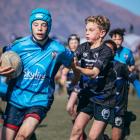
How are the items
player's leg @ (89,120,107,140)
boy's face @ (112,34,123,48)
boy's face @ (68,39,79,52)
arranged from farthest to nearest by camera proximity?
boy's face @ (68,39,79,52)
boy's face @ (112,34,123,48)
player's leg @ (89,120,107,140)

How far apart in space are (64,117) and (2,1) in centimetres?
4908

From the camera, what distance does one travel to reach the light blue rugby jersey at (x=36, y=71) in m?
7.66

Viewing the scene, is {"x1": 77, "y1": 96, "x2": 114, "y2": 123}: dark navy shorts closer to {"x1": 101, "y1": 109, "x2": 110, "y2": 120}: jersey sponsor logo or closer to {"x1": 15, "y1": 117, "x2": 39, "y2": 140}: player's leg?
{"x1": 101, "y1": 109, "x2": 110, "y2": 120}: jersey sponsor logo

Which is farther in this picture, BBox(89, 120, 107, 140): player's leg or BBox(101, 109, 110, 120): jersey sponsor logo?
BBox(101, 109, 110, 120): jersey sponsor logo

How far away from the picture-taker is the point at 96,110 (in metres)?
8.59

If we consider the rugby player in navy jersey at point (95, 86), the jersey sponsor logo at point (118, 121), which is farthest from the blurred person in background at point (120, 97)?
the rugby player in navy jersey at point (95, 86)

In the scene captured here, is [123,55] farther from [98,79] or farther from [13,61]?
[13,61]

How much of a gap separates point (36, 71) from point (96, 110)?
141 cm

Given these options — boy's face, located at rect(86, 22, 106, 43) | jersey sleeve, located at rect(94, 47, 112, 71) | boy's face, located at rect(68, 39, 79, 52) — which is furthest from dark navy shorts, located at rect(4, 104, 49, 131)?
boy's face, located at rect(68, 39, 79, 52)

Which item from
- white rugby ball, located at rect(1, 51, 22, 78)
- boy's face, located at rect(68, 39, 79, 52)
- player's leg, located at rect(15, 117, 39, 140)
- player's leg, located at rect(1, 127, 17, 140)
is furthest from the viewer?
boy's face, located at rect(68, 39, 79, 52)

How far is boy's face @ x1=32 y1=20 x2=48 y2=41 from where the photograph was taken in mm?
A: 7707

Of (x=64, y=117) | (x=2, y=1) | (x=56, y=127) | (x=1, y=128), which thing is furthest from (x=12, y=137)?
(x=2, y=1)

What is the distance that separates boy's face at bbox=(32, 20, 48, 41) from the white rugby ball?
40cm

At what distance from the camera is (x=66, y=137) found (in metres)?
11.7
